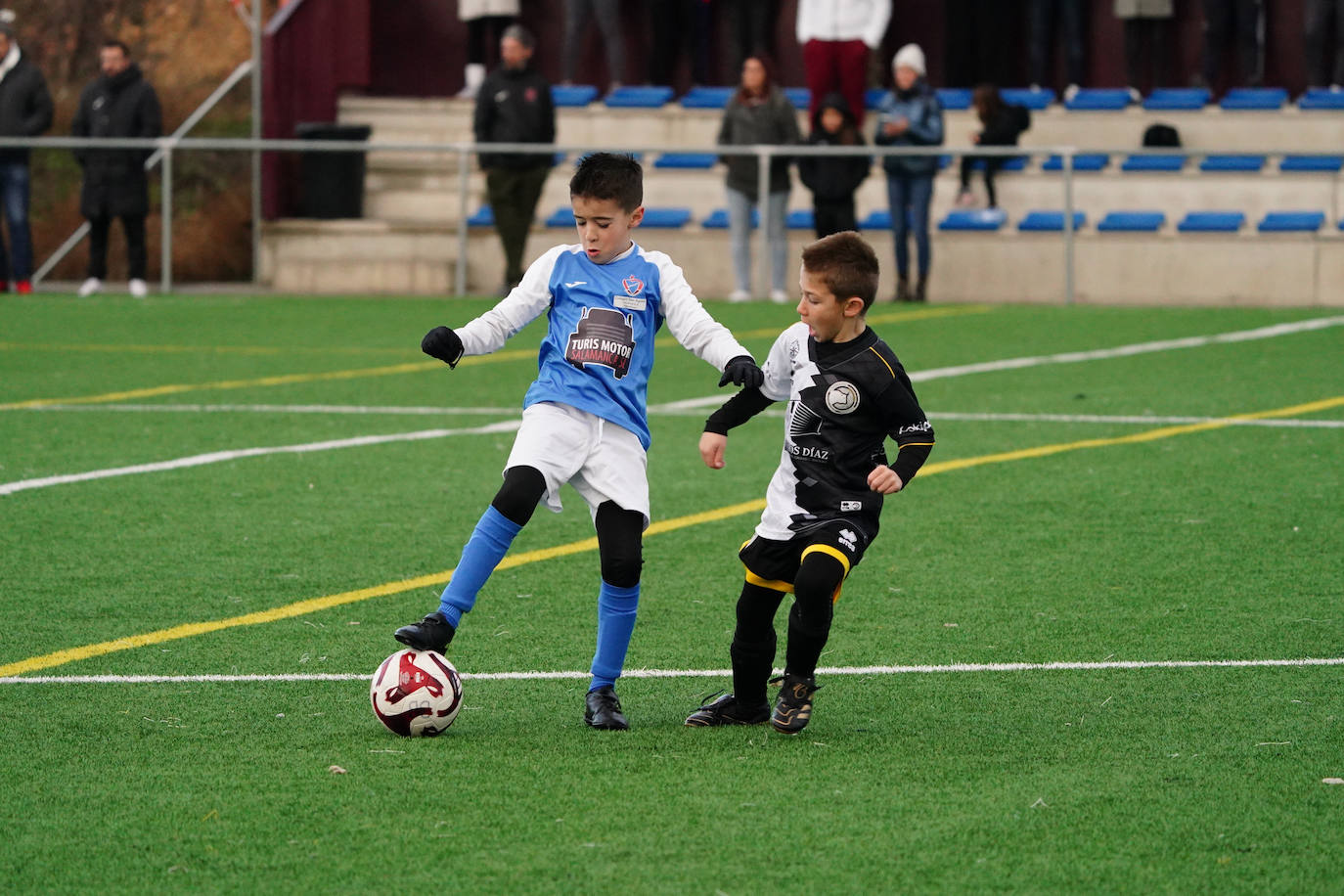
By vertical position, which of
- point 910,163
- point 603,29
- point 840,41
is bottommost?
point 910,163

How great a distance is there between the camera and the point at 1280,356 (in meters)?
14.6

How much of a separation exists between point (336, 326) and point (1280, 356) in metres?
7.73

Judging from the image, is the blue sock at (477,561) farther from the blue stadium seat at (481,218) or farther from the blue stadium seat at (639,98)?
the blue stadium seat at (639,98)

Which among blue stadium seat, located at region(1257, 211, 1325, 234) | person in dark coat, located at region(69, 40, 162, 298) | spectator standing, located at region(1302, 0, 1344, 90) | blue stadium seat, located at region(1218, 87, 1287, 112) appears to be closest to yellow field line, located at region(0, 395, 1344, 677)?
blue stadium seat, located at region(1257, 211, 1325, 234)

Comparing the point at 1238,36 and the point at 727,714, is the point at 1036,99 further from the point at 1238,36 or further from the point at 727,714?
the point at 727,714

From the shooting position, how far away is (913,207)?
19078 millimetres

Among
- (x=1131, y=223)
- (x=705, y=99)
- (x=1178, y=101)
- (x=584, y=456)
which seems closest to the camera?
(x=584, y=456)

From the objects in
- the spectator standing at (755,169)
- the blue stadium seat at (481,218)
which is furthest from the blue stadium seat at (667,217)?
the blue stadium seat at (481,218)

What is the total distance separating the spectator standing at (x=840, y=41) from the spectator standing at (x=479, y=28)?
15.5 feet

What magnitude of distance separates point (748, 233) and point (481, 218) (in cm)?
359

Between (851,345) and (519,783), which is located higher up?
(851,345)

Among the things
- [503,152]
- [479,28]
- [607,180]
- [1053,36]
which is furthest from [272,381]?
[1053,36]

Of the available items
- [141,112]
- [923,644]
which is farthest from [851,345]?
[141,112]

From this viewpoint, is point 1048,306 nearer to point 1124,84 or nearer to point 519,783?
point 1124,84
